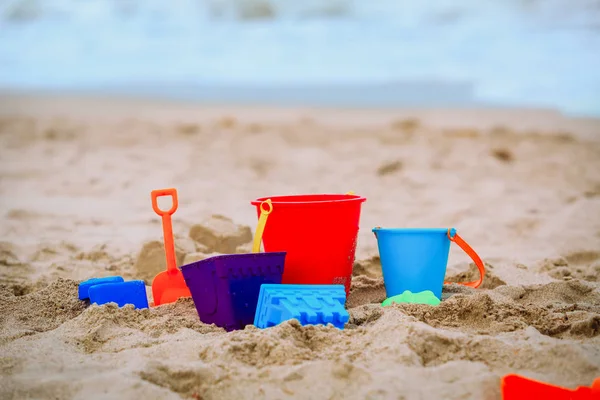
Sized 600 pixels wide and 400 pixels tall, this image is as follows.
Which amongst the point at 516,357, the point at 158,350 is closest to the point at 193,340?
the point at 158,350

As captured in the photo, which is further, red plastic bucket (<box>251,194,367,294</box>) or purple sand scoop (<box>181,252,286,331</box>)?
red plastic bucket (<box>251,194,367,294</box>)

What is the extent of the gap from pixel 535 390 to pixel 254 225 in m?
2.42

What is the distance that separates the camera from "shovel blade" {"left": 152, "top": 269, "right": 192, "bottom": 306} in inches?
96.7

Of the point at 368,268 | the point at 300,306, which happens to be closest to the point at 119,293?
the point at 300,306

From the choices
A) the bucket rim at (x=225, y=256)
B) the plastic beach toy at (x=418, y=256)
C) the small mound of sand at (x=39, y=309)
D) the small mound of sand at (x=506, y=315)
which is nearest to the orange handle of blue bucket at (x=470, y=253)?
the plastic beach toy at (x=418, y=256)

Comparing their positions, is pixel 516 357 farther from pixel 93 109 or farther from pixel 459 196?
pixel 93 109

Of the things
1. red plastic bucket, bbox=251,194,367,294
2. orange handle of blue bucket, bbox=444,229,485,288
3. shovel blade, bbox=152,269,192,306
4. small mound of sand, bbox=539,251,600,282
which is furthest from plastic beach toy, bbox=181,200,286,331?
small mound of sand, bbox=539,251,600,282

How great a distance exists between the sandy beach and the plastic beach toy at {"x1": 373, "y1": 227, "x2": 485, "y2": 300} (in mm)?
170

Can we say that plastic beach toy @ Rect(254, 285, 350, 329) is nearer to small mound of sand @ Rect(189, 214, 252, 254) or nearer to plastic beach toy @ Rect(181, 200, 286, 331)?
plastic beach toy @ Rect(181, 200, 286, 331)

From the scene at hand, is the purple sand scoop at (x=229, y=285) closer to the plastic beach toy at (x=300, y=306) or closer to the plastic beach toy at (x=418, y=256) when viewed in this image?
the plastic beach toy at (x=300, y=306)

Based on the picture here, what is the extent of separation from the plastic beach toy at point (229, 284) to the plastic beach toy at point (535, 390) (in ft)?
2.93

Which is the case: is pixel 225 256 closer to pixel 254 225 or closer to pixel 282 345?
pixel 282 345

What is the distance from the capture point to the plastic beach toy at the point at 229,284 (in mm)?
2112

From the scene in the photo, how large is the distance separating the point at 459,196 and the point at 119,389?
361cm
